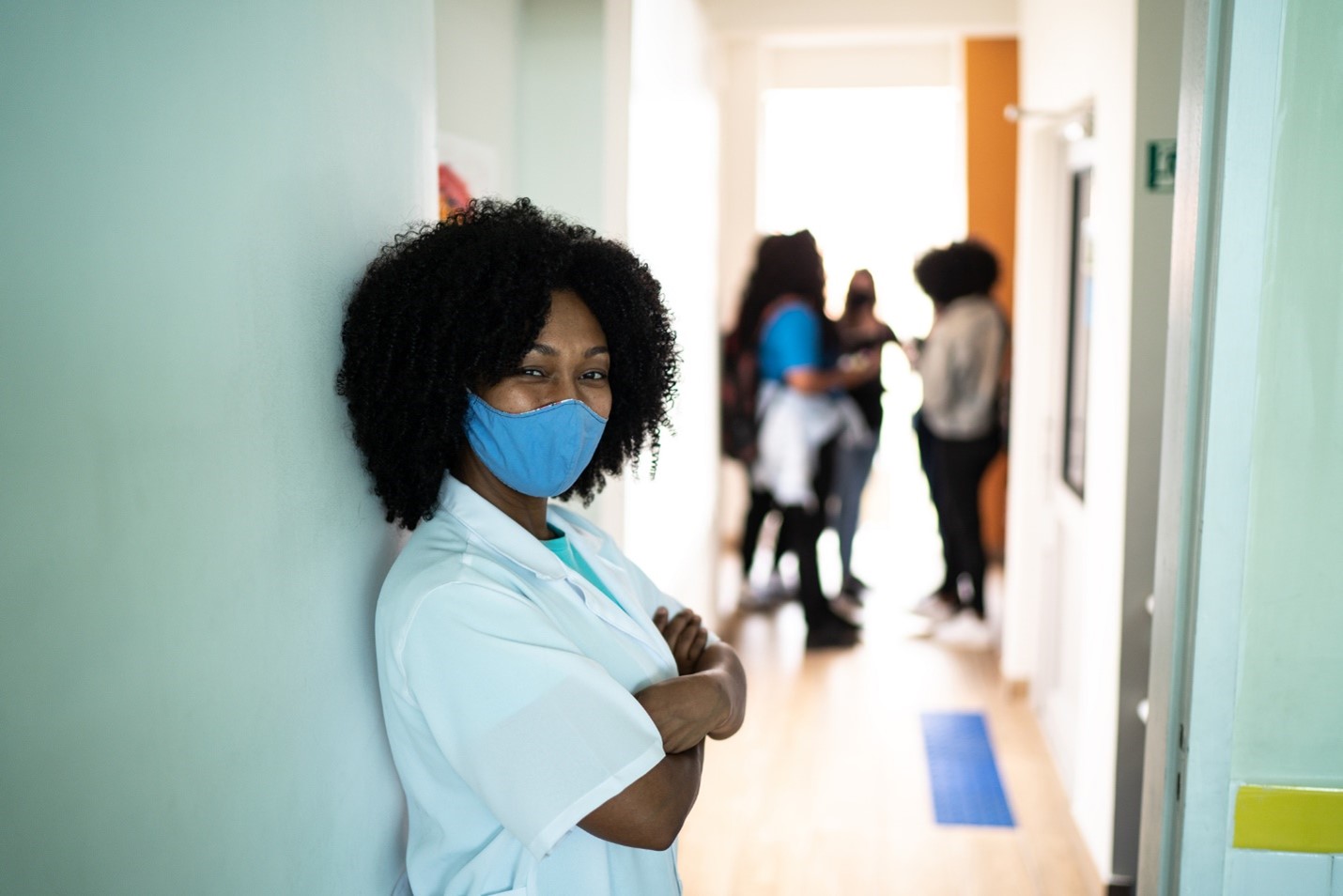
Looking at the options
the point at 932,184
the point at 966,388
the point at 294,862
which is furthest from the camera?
the point at 932,184

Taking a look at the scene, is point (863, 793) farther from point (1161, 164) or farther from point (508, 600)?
point (508, 600)

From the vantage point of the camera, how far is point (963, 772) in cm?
386

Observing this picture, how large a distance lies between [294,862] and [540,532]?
520 millimetres

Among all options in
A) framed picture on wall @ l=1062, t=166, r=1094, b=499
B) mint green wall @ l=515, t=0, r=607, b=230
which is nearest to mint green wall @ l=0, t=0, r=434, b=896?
mint green wall @ l=515, t=0, r=607, b=230

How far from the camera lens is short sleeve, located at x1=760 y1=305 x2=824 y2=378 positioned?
4977 mm

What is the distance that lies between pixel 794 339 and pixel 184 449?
4163mm

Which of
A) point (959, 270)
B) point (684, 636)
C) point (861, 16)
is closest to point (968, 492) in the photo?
point (959, 270)

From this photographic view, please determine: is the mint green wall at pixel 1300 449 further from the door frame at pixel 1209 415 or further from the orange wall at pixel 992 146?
the orange wall at pixel 992 146

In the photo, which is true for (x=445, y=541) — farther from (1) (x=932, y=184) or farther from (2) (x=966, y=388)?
(1) (x=932, y=184)

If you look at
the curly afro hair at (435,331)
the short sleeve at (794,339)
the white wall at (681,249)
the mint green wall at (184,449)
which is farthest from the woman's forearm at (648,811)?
the short sleeve at (794,339)

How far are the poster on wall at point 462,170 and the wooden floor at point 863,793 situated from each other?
1.95 meters

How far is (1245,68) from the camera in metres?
1.34

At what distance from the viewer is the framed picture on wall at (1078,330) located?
149 inches

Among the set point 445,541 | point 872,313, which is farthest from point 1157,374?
point 872,313
